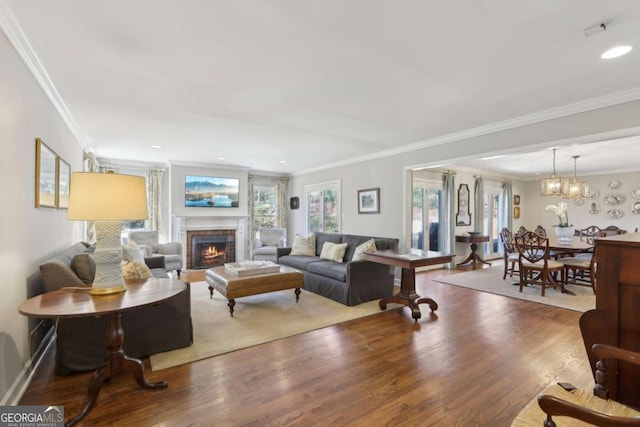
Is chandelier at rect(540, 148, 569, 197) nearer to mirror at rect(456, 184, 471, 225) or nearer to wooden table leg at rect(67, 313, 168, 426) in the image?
mirror at rect(456, 184, 471, 225)

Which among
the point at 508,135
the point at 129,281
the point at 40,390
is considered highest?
the point at 508,135

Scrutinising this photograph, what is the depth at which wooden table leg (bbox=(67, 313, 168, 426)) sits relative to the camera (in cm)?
194

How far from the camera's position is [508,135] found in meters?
3.97

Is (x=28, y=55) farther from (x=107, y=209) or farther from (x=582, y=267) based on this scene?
(x=582, y=267)

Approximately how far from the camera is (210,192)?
719 centimetres

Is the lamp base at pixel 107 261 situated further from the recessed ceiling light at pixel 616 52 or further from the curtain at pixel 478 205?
the curtain at pixel 478 205

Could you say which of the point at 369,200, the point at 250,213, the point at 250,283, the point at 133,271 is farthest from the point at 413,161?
the point at 250,213

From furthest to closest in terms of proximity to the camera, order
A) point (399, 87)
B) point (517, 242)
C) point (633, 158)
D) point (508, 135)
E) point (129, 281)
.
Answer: point (633, 158)
point (517, 242)
point (508, 135)
point (399, 87)
point (129, 281)

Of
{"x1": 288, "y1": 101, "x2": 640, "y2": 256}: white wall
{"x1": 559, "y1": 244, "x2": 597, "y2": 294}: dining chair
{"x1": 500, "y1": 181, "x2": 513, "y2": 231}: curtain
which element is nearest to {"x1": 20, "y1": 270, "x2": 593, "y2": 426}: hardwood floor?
{"x1": 559, "y1": 244, "x2": 597, "y2": 294}: dining chair

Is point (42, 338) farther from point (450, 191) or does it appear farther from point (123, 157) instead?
point (450, 191)

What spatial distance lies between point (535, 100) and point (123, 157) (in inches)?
286

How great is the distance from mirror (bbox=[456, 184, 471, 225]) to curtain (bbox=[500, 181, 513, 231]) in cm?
181

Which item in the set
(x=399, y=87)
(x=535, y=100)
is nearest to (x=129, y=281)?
(x=399, y=87)

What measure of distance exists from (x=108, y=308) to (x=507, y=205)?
31.7 feet
